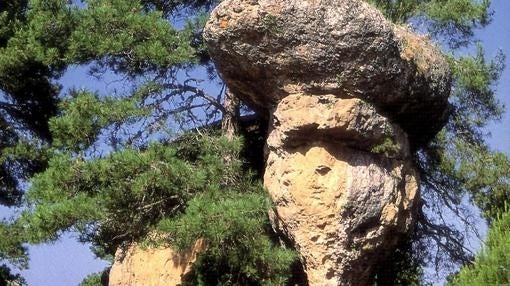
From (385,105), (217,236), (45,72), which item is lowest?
(217,236)

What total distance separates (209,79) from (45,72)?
2779mm

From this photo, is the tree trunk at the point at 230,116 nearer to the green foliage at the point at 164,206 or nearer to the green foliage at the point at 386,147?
the green foliage at the point at 164,206

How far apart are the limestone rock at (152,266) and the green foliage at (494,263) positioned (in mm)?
3399

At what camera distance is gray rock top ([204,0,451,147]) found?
11133 millimetres

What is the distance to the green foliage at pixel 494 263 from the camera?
981 cm

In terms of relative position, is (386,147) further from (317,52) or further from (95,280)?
(95,280)

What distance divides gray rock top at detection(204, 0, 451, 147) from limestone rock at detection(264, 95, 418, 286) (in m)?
0.24

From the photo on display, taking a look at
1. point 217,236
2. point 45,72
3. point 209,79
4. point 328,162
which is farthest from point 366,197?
point 45,72

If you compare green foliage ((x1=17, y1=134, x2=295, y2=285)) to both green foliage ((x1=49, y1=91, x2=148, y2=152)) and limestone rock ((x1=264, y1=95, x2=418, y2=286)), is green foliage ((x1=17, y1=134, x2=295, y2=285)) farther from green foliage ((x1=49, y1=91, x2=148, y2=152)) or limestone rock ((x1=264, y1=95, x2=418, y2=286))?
limestone rock ((x1=264, y1=95, x2=418, y2=286))

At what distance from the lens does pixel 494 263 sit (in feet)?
32.5

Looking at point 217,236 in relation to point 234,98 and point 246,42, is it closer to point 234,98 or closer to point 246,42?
point 246,42

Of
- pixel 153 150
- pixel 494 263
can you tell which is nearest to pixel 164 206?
pixel 153 150

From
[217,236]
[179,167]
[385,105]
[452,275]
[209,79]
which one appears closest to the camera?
[217,236]

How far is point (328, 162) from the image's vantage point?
1152cm
